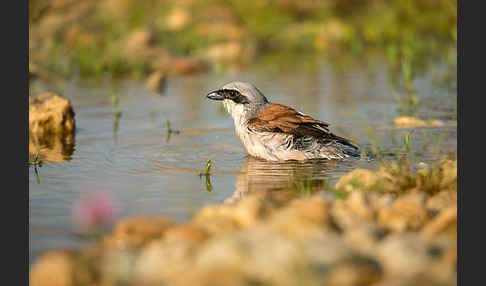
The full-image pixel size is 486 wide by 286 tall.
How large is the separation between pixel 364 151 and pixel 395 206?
2.71 m

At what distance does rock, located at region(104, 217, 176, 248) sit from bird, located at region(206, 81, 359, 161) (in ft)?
9.53

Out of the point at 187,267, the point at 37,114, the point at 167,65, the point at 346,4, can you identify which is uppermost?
the point at 346,4

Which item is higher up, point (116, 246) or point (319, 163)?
point (319, 163)

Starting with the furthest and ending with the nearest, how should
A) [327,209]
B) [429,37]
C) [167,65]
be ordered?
[429,37]
[167,65]
[327,209]

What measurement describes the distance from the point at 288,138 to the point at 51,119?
137 inches

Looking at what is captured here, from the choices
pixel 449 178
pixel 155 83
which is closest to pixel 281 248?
pixel 449 178

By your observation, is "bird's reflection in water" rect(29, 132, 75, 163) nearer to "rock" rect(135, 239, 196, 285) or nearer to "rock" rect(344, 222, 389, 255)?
"rock" rect(135, 239, 196, 285)

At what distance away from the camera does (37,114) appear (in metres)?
9.70

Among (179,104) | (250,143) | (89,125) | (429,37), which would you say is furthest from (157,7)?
(250,143)

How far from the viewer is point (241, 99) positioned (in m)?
8.70

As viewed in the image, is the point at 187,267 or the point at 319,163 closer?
the point at 187,267

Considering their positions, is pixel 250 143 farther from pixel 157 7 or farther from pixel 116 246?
pixel 157 7

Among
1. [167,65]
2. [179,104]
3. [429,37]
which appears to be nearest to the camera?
[179,104]

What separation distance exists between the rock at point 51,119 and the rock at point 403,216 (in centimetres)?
563
